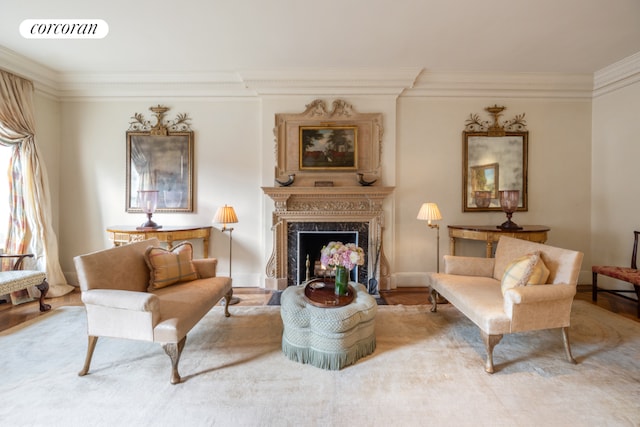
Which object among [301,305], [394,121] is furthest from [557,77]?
[301,305]

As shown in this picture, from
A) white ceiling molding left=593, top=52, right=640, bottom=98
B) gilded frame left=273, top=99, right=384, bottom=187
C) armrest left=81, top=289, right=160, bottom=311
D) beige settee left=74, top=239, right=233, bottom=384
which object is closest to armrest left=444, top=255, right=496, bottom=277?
gilded frame left=273, top=99, right=384, bottom=187

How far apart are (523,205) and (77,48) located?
691 cm

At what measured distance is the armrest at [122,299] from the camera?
79.4 inches

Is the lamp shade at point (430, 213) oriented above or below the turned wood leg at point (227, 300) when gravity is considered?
above

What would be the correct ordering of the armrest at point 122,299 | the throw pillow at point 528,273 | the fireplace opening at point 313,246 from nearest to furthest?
the armrest at point 122,299 → the throw pillow at point 528,273 → the fireplace opening at point 313,246

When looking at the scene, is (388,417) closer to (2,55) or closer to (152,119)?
(152,119)

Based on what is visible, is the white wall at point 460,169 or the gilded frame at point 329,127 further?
the white wall at point 460,169

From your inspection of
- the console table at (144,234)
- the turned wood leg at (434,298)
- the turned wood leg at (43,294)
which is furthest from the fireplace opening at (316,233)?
the turned wood leg at (43,294)

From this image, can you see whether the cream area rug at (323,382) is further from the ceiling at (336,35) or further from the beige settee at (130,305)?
the ceiling at (336,35)

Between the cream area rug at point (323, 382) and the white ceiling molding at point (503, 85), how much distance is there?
138 inches

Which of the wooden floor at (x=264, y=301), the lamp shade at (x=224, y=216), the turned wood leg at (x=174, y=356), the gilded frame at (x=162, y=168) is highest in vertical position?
the gilded frame at (x=162, y=168)

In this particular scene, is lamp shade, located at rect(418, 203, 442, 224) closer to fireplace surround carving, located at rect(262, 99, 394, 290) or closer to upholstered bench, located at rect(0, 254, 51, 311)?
fireplace surround carving, located at rect(262, 99, 394, 290)

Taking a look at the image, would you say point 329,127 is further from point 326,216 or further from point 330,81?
point 326,216

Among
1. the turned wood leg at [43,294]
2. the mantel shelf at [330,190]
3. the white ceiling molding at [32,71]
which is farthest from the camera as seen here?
the mantel shelf at [330,190]
